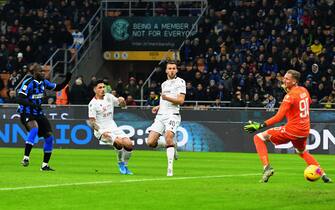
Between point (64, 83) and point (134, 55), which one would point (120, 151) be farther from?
point (134, 55)

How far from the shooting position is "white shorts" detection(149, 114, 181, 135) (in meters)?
18.9

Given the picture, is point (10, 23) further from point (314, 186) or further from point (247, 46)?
point (314, 186)

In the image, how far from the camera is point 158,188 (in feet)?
50.5

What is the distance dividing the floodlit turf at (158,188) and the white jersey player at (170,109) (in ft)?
2.41

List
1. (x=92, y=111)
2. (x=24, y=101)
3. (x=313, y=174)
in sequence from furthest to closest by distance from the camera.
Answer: (x=24, y=101), (x=92, y=111), (x=313, y=174)

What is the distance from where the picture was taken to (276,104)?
1329 inches

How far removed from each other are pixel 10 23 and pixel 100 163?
72.6 feet

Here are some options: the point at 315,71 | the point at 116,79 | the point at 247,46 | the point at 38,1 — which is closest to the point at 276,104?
the point at 315,71

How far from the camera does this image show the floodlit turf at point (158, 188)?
13172 mm

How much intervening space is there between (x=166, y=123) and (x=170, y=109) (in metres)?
0.31

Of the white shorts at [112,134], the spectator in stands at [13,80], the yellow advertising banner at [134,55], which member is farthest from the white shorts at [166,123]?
the yellow advertising banner at [134,55]

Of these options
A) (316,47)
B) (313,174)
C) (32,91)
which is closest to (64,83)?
(32,91)

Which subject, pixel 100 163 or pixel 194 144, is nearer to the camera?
pixel 100 163

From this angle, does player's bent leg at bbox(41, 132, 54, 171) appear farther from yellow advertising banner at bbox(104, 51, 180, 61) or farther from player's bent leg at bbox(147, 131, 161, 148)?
yellow advertising banner at bbox(104, 51, 180, 61)
